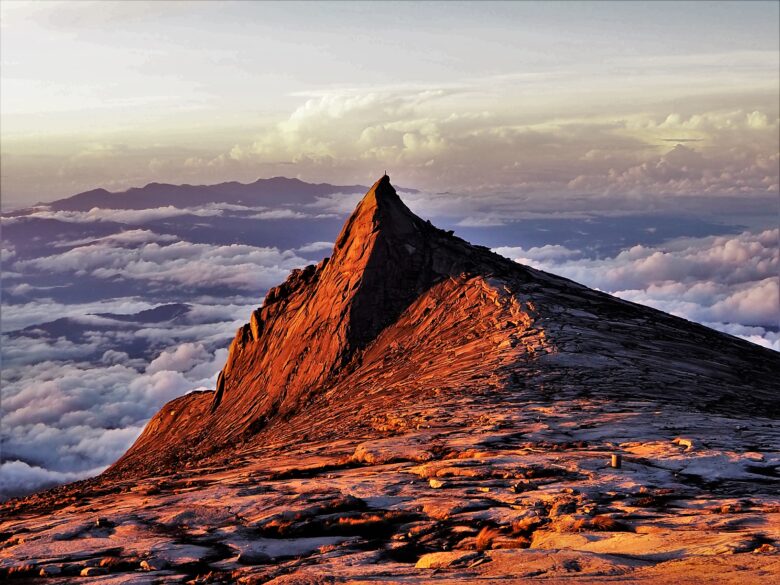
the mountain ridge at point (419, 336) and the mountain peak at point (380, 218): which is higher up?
the mountain peak at point (380, 218)

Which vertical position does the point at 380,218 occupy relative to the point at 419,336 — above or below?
above

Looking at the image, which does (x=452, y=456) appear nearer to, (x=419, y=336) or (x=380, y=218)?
(x=419, y=336)

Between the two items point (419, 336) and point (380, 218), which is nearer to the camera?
point (419, 336)

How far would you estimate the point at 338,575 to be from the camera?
16.4 m

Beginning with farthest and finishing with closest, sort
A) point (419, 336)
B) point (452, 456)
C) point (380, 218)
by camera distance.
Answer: point (380, 218) → point (419, 336) → point (452, 456)

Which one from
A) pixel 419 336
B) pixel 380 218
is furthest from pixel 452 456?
pixel 380 218

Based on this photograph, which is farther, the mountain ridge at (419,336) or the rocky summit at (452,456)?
the mountain ridge at (419,336)

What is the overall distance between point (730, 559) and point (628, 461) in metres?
9.69

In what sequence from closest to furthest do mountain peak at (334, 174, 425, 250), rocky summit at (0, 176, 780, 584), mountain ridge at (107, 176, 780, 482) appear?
1. rocky summit at (0, 176, 780, 584)
2. mountain ridge at (107, 176, 780, 482)
3. mountain peak at (334, 174, 425, 250)

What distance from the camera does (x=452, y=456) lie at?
88.4ft

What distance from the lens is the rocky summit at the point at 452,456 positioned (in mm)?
17500

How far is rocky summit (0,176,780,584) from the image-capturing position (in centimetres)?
1750

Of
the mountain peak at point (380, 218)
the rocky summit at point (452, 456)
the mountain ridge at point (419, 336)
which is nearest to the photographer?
the rocky summit at point (452, 456)

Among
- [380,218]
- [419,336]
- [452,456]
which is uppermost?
[380,218]
